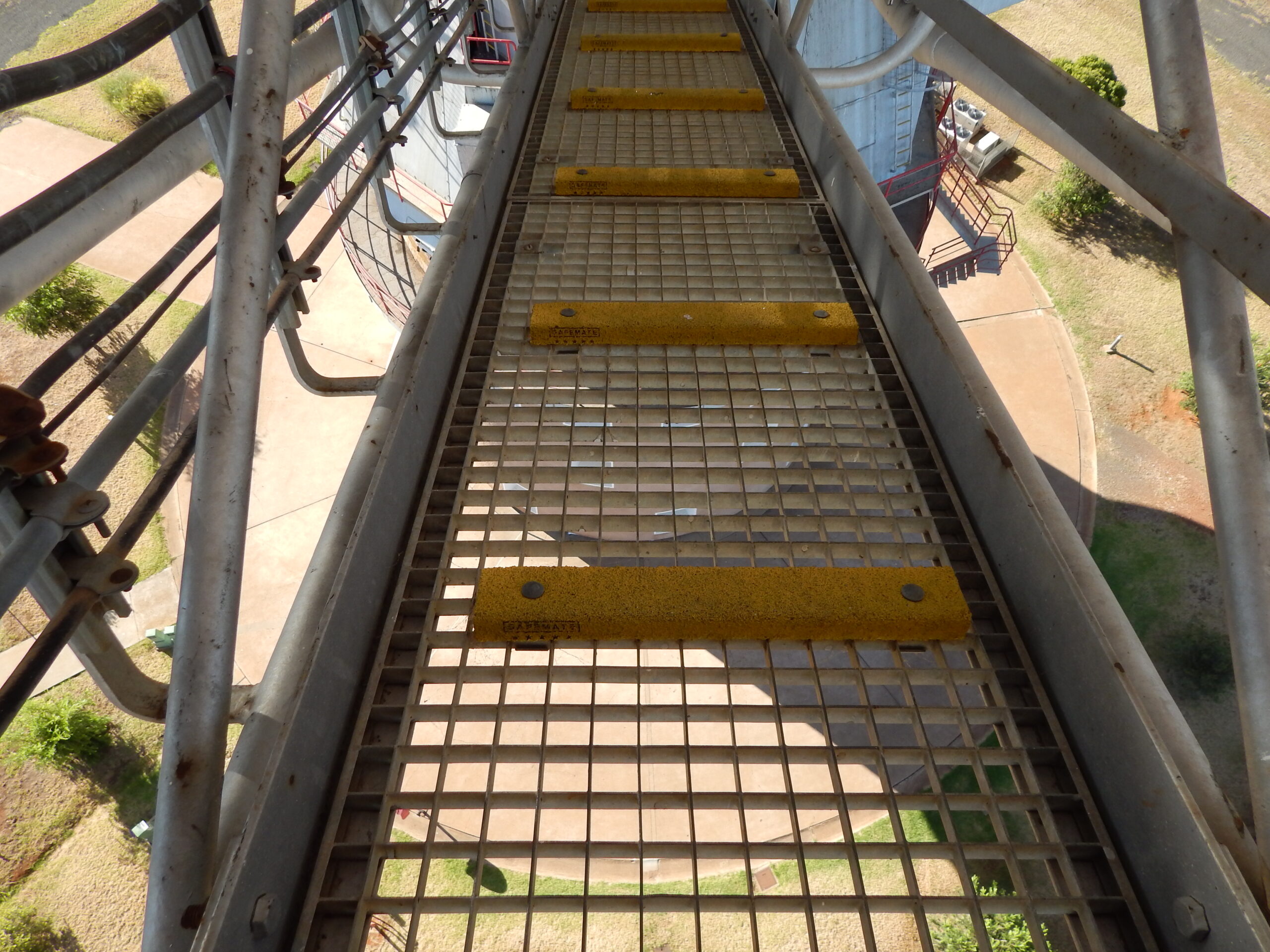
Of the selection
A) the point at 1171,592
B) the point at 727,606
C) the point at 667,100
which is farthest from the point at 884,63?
the point at 1171,592

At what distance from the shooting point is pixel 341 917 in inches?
58.0

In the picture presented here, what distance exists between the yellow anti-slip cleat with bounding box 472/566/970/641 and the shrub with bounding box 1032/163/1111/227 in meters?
13.6

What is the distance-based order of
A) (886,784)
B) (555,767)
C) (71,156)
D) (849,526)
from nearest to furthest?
1. (886,784)
2. (849,526)
3. (555,767)
4. (71,156)

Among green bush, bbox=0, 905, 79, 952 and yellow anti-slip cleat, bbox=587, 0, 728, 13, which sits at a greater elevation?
yellow anti-slip cleat, bbox=587, 0, 728, 13

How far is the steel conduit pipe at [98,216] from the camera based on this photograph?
157 centimetres

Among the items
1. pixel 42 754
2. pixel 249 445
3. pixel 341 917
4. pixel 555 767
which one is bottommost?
pixel 42 754

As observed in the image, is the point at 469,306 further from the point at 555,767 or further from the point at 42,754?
the point at 42,754

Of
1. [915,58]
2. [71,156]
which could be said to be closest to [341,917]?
[915,58]

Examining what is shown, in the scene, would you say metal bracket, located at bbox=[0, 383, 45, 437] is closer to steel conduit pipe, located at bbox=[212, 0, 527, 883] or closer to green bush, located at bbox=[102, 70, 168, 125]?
steel conduit pipe, located at bbox=[212, 0, 527, 883]

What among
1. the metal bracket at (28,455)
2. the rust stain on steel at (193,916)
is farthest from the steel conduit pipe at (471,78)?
the rust stain on steel at (193,916)

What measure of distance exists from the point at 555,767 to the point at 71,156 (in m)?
14.7

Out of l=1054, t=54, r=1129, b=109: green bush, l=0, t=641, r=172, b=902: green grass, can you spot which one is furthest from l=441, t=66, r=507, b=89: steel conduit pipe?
l=1054, t=54, r=1129, b=109: green bush

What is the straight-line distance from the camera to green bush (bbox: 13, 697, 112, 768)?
7.96 m

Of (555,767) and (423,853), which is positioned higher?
(423,853)
